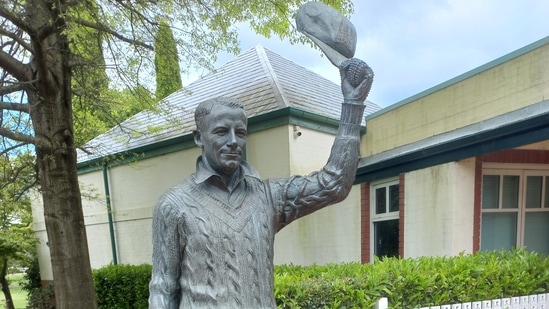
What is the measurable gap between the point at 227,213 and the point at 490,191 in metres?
6.53

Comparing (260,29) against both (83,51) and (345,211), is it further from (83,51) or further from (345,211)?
(345,211)

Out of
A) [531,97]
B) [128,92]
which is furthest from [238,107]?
[128,92]

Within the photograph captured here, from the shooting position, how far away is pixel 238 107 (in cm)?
167

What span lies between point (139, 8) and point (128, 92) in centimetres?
151

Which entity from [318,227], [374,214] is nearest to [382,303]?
[374,214]

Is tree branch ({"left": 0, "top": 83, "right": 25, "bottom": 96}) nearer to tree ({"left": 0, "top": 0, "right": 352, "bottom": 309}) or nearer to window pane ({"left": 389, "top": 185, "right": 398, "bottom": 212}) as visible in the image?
tree ({"left": 0, "top": 0, "right": 352, "bottom": 309})

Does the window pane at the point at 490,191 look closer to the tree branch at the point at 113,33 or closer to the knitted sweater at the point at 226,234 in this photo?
the tree branch at the point at 113,33

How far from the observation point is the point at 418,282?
4805mm

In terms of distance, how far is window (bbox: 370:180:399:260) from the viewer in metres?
7.92

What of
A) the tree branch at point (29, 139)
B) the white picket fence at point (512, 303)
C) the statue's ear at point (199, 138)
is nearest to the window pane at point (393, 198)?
the white picket fence at point (512, 303)

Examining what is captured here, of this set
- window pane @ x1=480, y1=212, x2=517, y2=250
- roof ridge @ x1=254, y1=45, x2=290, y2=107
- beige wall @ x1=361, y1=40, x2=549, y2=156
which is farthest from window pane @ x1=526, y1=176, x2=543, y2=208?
roof ridge @ x1=254, y1=45, x2=290, y2=107

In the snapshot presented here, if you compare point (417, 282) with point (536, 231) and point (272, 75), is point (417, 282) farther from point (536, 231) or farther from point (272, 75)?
point (272, 75)

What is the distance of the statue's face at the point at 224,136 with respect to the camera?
63.7 inches

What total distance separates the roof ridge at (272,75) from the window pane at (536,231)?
4.72 metres
